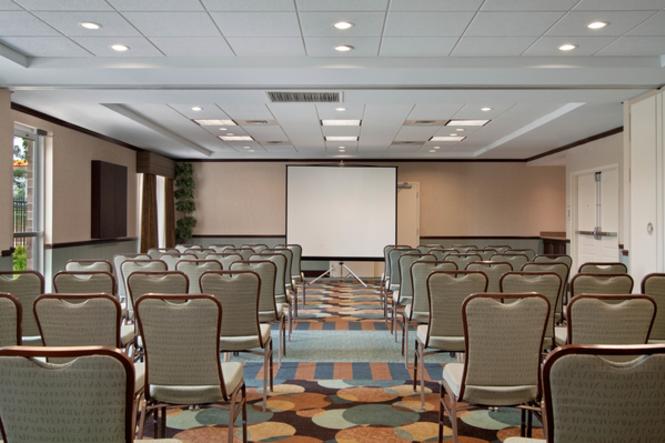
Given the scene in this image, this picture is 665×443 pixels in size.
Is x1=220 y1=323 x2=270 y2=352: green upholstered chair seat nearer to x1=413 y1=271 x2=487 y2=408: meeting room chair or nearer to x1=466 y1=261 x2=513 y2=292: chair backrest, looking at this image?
x1=413 y1=271 x2=487 y2=408: meeting room chair

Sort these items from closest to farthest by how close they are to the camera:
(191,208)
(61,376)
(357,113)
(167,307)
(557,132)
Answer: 1. (61,376)
2. (167,307)
3. (357,113)
4. (557,132)
5. (191,208)

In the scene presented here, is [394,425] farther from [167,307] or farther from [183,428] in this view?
[167,307]

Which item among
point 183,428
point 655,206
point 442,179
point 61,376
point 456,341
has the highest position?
point 442,179

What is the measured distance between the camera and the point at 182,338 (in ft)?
9.48

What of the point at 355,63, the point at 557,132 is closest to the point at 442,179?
the point at 557,132

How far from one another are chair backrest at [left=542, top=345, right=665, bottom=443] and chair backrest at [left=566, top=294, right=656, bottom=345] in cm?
136

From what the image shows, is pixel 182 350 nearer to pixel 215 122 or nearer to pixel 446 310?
pixel 446 310

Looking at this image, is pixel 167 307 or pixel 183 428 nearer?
pixel 167 307

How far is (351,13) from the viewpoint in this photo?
4.89 meters

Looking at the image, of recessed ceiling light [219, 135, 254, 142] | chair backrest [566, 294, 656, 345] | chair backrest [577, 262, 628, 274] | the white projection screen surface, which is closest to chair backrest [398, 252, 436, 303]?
chair backrest [577, 262, 628, 274]

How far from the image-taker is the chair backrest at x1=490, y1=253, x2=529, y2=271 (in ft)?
22.0

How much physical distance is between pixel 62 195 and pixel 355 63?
6.04 m

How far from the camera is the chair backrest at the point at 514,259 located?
670 centimetres

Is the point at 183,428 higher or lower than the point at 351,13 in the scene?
lower
